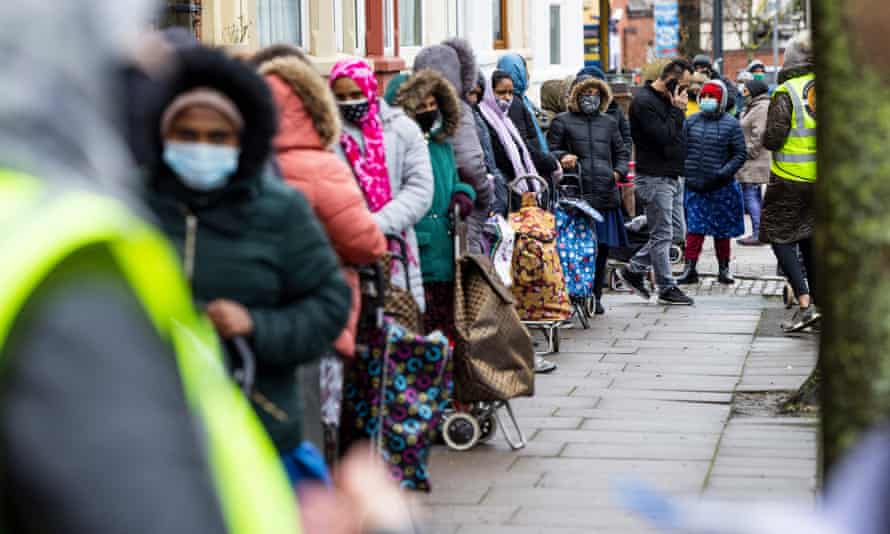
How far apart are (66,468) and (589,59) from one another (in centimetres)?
3313

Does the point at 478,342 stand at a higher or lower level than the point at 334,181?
lower

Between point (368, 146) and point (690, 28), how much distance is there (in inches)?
1594

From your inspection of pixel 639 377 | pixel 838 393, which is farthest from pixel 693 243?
pixel 838 393

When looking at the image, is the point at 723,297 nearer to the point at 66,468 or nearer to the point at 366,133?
the point at 366,133

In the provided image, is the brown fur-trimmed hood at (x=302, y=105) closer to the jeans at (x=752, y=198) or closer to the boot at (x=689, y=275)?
the boot at (x=689, y=275)

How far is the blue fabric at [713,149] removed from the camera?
14.4 meters

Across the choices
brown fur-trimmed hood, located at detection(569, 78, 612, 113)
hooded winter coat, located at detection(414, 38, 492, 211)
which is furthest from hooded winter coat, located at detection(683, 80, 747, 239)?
hooded winter coat, located at detection(414, 38, 492, 211)

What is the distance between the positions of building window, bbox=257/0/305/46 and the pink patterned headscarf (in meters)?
4.23

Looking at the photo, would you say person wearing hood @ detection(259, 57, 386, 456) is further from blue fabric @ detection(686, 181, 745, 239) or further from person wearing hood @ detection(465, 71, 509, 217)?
blue fabric @ detection(686, 181, 745, 239)

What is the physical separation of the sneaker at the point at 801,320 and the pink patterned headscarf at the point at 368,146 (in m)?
5.55

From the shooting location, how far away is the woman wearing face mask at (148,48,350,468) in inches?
156

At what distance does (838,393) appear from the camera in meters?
3.17

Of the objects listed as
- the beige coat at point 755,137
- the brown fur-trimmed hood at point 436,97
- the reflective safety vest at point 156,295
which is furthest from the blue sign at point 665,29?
the reflective safety vest at point 156,295

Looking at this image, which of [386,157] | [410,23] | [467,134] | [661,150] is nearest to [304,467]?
[386,157]
